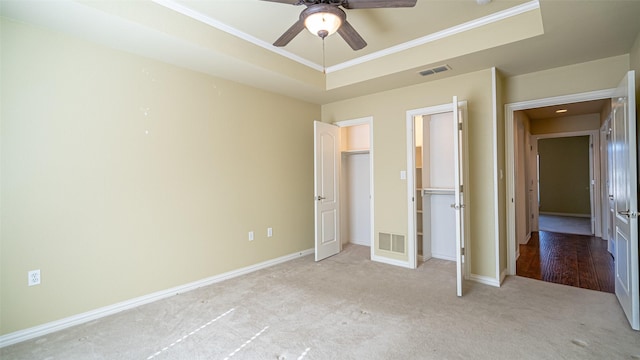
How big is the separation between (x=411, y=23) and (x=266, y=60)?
1589 millimetres

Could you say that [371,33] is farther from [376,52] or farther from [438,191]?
[438,191]

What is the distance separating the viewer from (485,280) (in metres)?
3.42

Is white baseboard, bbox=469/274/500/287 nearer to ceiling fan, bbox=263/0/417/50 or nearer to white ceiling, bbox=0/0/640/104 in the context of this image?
white ceiling, bbox=0/0/640/104

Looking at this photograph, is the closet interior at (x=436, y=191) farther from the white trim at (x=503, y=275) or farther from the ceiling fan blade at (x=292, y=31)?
the ceiling fan blade at (x=292, y=31)

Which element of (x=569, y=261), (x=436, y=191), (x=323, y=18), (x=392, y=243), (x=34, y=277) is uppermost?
(x=323, y=18)

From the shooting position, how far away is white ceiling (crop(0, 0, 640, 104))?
227cm

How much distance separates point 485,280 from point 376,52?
3001 mm

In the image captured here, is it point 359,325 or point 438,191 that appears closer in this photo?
point 359,325

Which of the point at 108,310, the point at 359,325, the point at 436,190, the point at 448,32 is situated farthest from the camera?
the point at 436,190

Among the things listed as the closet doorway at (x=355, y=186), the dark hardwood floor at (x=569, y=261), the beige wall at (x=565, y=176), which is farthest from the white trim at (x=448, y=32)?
the beige wall at (x=565, y=176)

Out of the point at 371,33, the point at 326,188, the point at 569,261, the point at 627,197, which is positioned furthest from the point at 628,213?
the point at 326,188

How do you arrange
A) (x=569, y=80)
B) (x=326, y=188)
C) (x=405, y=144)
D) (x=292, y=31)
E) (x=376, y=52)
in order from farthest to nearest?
(x=326, y=188) → (x=405, y=144) → (x=376, y=52) → (x=569, y=80) → (x=292, y=31)

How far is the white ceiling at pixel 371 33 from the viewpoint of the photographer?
2.27 metres

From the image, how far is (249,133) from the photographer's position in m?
3.93
